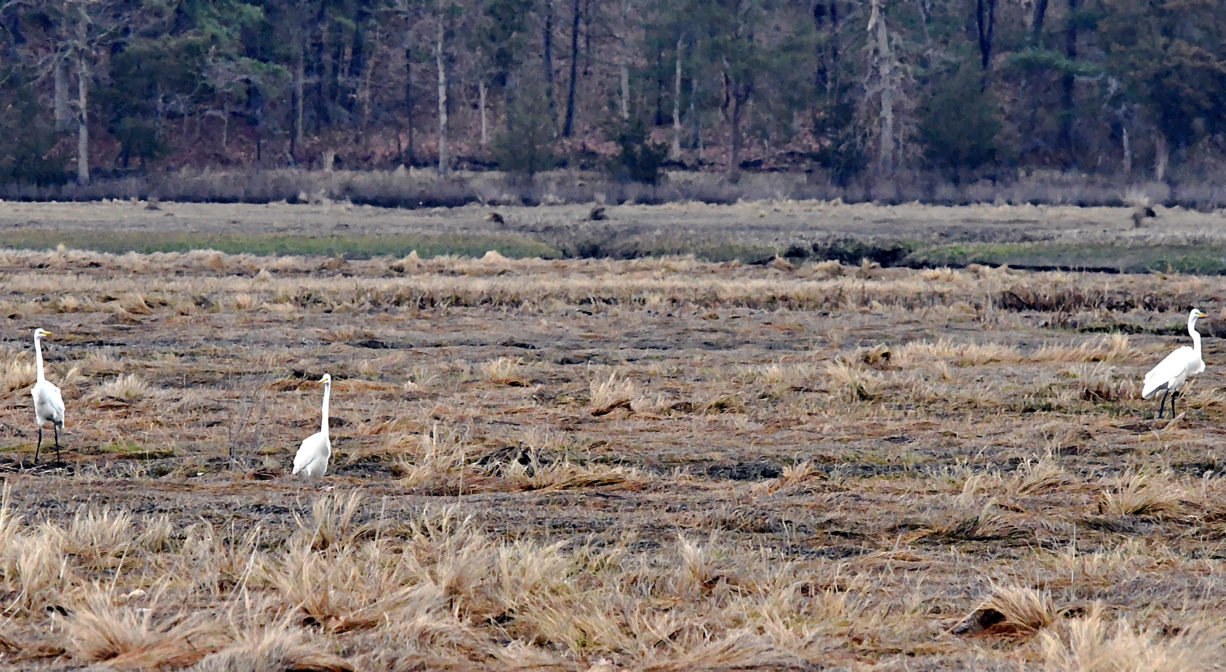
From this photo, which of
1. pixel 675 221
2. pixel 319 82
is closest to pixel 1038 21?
pixel 675 221

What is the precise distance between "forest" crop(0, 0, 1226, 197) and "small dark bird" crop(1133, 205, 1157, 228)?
40.6 feet

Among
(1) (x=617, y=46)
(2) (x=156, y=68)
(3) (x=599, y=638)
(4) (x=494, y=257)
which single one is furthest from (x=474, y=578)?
(1) (x=617, y=46)

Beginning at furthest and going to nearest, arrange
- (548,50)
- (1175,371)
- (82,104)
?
(548,50) < (82,104) < (1175,371)

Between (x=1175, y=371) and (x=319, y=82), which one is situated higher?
(x=319, y=82)

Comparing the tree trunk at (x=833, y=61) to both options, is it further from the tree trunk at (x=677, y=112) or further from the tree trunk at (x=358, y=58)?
the tree trunk at (x=358, y=58)

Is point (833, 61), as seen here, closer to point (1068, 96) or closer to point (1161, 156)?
point (1068, 96)

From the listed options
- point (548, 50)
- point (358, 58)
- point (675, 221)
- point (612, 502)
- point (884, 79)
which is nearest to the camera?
point (612, 502)

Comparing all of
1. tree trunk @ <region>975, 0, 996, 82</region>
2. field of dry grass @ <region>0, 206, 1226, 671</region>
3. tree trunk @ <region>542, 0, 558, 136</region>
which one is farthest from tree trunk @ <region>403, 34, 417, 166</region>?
field of dry grass @ <region>0, 206, 1226, 671</region>

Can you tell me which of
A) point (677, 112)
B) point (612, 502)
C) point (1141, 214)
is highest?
point (677, 112)

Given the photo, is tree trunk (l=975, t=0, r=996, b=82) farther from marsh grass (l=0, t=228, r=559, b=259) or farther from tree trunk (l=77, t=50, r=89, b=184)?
tree trunk (l=77, t=50, r=89, b=184)

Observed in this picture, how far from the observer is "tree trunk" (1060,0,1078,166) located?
64500 mm

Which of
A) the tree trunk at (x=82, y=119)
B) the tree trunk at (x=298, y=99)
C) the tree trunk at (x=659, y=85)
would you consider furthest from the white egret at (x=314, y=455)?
the tree trunk at (x=298, y=99)

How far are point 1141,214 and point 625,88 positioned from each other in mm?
30512

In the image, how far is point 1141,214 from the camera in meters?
41.1
